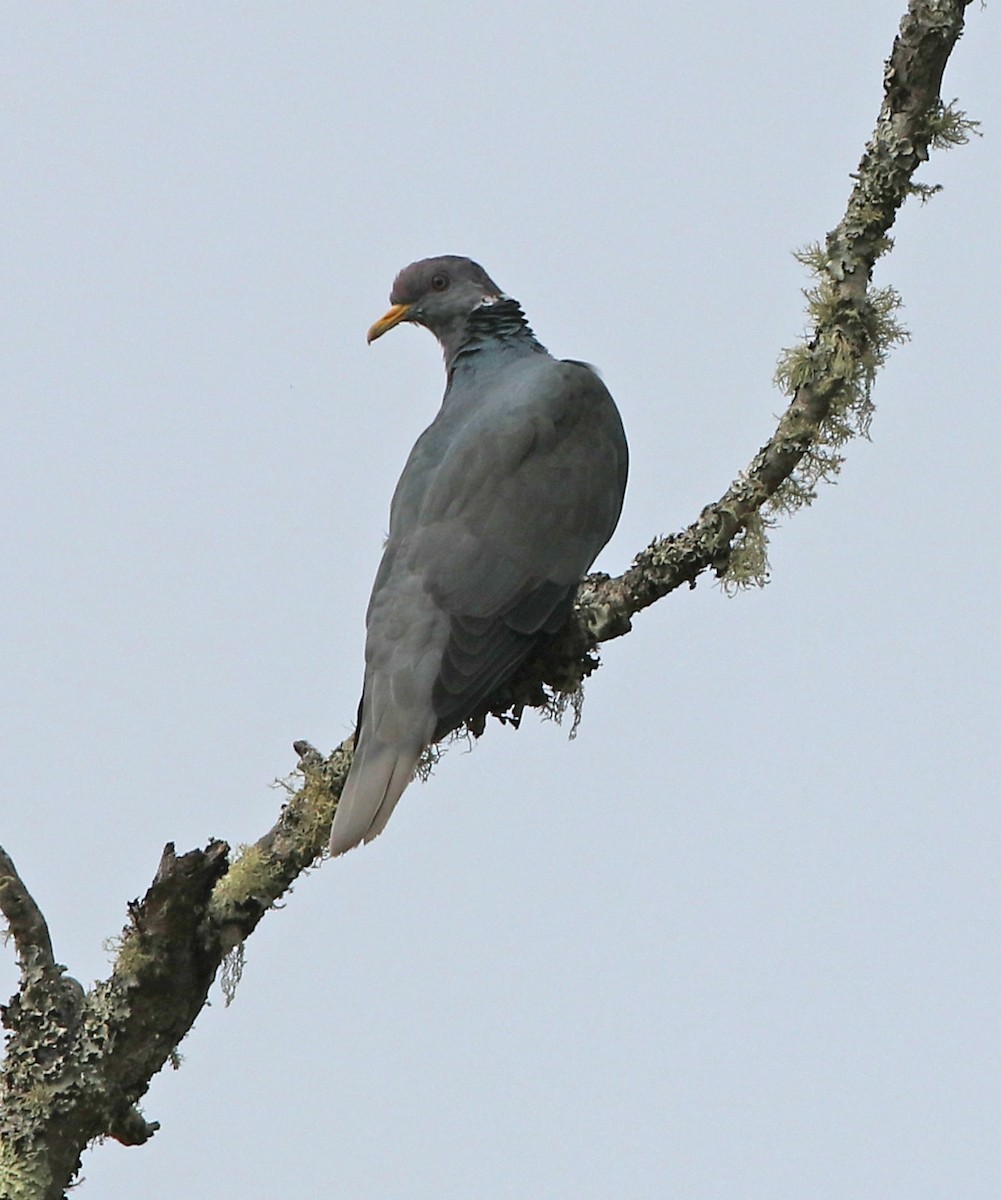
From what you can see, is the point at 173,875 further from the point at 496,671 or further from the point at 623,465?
the point at 623,465

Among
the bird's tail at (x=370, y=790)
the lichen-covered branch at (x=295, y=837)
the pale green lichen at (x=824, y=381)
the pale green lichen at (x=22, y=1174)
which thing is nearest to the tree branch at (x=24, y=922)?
the lichen-covered branch at (x=295, y=837)

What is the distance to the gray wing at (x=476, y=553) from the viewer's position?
443cm

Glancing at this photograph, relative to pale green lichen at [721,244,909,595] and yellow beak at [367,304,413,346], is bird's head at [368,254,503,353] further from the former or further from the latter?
pale green lichen at [721,244,909,595]

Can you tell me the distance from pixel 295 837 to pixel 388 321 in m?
2.30

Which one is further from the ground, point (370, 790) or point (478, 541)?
point (478, 541)

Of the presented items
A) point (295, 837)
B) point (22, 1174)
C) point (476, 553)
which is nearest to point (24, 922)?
point (22, 1174)

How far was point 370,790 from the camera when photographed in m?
4.20

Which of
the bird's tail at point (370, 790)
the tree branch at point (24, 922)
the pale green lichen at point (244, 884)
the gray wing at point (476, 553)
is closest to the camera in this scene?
the tree branch at point (24, 922)

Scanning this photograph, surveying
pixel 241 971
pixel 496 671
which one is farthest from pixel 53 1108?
pixel 496 671

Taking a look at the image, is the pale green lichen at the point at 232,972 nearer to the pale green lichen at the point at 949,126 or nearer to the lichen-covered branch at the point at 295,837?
the lichen-covered branch at the point at 295,837

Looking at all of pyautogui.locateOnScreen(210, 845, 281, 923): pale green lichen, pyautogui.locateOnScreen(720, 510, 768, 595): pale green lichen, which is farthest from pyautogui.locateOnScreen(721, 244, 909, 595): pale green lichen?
pyautogui.locateOnScreen(210, 845, 281, 923): pale green lichen

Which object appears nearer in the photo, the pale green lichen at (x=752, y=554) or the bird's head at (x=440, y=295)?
the pale green lichen at (x=752, y=554)

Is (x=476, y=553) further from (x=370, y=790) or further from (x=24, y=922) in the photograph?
(x=24, y=922)

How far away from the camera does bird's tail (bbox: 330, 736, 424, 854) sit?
4.11 meters
